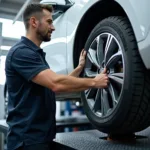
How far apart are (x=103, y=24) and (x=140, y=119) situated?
0.50 m

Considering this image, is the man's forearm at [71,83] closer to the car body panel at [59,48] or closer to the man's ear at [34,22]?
the man's ear at [34,22]

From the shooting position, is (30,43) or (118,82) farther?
(30,43)

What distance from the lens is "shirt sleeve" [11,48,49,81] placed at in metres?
1.25

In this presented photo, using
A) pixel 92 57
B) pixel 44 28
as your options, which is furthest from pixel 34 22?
pixel 92 57

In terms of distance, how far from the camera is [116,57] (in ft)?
3.90

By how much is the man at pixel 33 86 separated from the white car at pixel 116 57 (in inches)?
4.0

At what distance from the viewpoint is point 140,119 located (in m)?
1.17

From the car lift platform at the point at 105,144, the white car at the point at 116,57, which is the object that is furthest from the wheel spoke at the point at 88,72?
the car lift platform at the point at 105,144

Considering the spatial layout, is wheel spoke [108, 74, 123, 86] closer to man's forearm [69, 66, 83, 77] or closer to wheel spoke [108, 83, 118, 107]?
wheel spoke [108, 83, 118, 107]

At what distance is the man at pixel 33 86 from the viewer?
1254mm

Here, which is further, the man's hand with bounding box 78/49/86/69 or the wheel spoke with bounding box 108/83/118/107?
the man's hand with bounding box 78/49/86/69

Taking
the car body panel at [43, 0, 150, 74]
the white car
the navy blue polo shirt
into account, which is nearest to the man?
the navy blue polo shirt

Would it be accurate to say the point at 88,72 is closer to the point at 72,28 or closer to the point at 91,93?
the point at 91,93

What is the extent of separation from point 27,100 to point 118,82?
1.63ft
